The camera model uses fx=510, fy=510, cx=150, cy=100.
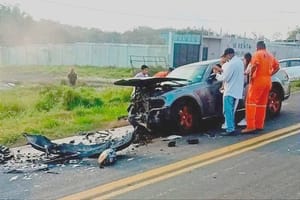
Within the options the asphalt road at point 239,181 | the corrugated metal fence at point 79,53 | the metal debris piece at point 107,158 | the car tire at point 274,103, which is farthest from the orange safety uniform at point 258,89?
the corrugated metal fence at point 79,53

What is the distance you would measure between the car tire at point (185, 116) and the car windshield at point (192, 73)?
666 mm

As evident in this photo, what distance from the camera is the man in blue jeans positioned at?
9.93 meters

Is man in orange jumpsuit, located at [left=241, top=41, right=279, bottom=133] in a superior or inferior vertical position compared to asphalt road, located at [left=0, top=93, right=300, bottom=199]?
superior

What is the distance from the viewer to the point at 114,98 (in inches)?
667

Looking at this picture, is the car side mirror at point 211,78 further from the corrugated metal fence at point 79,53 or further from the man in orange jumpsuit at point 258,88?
the corrugated metal fence at point 79,53

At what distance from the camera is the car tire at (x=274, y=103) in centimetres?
1200

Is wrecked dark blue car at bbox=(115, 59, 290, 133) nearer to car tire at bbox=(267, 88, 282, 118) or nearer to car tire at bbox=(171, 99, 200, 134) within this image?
car tire at bbox=(171, 99, 200, 134)

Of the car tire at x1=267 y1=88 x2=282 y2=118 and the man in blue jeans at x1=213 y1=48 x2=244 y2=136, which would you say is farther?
the car tire at x1=267 y1=88 x2=282 y2=118

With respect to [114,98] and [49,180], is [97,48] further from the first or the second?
[49,180]

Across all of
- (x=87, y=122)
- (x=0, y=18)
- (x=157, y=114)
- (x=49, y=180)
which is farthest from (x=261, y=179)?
(x=0, y=18)

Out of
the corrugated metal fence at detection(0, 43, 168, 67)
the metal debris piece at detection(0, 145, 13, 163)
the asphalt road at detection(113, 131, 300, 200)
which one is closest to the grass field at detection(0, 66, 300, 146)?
the metal debris piece at detection(0, 145, 13, 163)

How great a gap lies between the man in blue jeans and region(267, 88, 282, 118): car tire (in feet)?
7.28

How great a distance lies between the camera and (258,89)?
1033cm

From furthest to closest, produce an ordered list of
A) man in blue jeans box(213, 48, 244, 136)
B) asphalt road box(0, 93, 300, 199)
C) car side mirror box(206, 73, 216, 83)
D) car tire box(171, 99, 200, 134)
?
car side mirror box(206, 73, 216, 83) → car tire box(171, 99, 200, 134) → man in blue jeans box(213, 48, 244, 136) → asphalt road box(0, 93, 300, 199)
